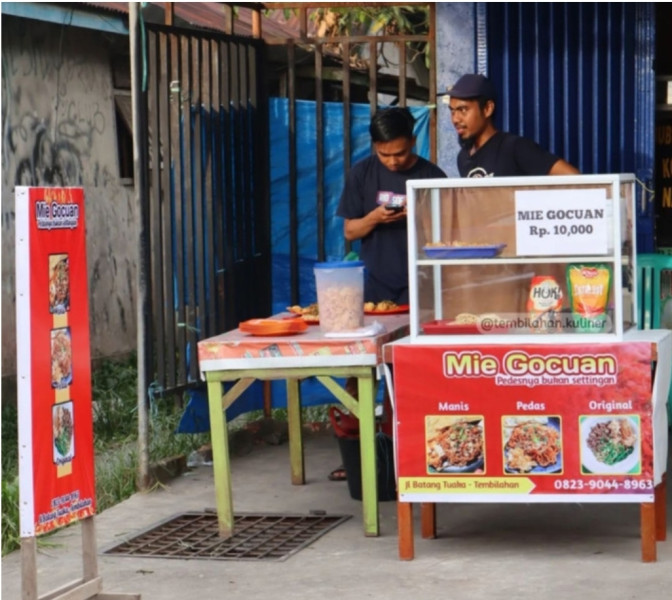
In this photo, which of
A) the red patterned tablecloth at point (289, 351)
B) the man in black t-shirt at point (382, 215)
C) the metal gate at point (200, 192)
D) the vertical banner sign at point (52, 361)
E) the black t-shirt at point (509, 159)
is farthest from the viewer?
the metal gate at point (200, 192)

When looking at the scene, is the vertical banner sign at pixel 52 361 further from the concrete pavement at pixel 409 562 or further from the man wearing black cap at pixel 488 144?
the man wearing black cap at pixel 488 144

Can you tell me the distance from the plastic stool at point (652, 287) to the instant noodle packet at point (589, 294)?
285 cm

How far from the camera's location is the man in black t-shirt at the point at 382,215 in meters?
7.95

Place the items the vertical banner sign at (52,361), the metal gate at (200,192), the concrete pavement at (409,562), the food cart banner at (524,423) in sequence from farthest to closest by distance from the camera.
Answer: the metal gate at (200,192) < the food cart banner at (524,423) < the concrete pavement at (409,562) < the vertical banner sign at (52,361)

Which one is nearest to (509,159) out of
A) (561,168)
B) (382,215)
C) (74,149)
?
(561,168)

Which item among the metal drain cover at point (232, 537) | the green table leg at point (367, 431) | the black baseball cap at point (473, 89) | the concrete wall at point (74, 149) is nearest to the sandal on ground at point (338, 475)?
the metal drain cover at point (232, 537)

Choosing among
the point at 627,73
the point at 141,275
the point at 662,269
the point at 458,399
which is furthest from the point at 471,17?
the point at 458,399

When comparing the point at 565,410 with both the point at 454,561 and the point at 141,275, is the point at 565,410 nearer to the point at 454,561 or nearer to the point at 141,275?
the point at 454,561

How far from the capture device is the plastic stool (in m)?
9.14

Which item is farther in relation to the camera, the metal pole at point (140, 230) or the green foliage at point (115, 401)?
the green foliage at point (115, 401)

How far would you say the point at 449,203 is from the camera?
21.5ft

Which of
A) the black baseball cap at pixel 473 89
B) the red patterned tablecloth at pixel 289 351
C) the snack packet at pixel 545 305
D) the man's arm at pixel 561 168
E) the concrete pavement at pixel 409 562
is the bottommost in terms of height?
the concrete pavement at pixel 409 562

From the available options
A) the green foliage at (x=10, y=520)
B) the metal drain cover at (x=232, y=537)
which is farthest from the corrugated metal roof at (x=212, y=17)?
the metal drain cover at (x=232, y=537)

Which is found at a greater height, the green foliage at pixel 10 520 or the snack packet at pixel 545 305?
the snack packet at pixel 545 305
